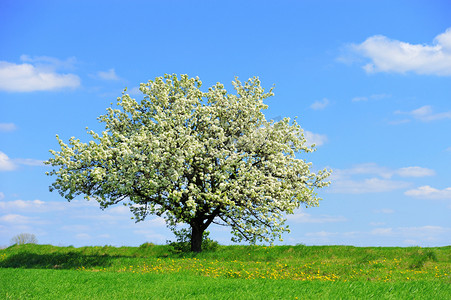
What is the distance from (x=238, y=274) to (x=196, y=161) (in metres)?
8.32

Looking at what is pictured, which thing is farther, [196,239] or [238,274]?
[196,239]

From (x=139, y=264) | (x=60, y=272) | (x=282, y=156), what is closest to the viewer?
(x=60, y=272)

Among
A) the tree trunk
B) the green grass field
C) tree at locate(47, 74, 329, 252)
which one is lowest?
the green grass field

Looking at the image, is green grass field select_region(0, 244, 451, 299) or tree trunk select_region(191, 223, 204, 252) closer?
green grass field select_region(0, 244, 451, 299)

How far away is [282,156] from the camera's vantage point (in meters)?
27.9

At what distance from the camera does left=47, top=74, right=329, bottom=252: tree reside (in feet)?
81.7

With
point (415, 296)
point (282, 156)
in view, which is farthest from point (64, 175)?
Answer: point (415, 296)

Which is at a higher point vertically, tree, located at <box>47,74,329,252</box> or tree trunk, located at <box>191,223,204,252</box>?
tree, located at <box>47,74,329,252</box>

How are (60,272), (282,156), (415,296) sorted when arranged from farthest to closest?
1. (282,156)
2. (60,272)
3. (415,296)

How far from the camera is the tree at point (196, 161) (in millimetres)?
24891

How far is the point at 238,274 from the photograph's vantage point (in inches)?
801

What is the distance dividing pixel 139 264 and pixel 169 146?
7.37 meters

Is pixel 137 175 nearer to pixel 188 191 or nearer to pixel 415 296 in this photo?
pixel 188 191

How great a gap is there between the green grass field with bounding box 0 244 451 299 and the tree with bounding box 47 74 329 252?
130 inches
